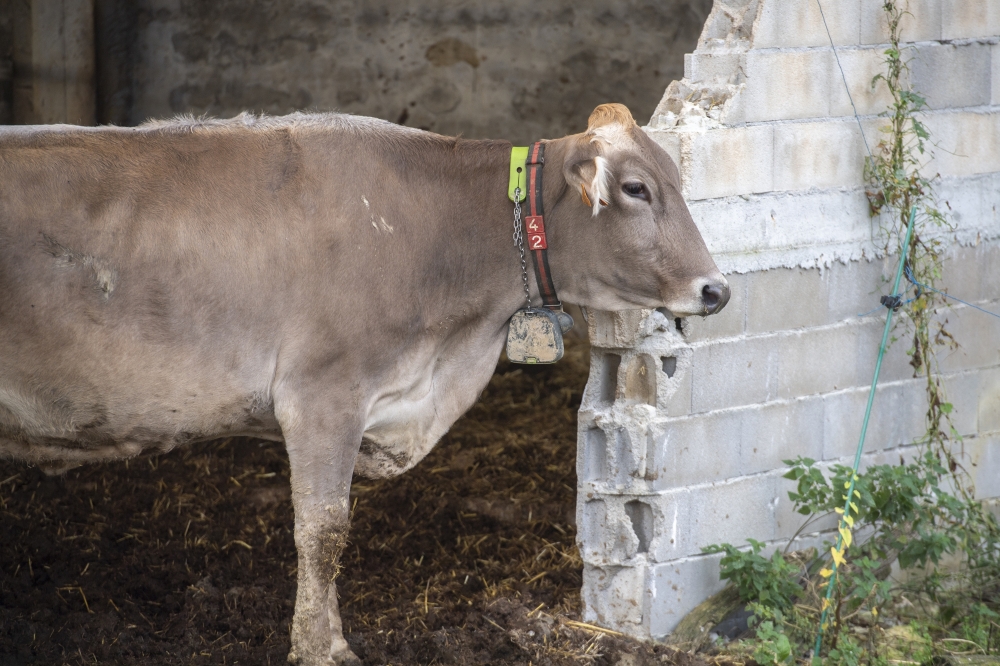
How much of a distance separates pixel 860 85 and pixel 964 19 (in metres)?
0.75

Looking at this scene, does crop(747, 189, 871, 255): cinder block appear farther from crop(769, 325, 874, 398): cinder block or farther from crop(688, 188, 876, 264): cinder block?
crop(769, 325, 874, 398): cinder block

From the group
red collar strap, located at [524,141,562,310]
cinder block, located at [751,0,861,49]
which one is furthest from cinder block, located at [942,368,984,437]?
red collar strap, located at [524,141,562,310]

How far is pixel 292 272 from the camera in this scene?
140 inches

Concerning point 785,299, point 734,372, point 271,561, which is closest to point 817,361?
point 785,299

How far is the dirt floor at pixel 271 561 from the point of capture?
409 centimetres

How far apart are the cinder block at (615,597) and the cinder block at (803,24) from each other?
7.00 ft

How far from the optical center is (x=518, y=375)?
7.55 meters

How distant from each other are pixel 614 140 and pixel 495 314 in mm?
747

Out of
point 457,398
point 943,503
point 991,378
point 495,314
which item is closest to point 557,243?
point 495,314

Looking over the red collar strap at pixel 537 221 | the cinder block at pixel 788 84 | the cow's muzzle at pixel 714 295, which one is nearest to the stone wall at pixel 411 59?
the cinder block at pixel 788 84

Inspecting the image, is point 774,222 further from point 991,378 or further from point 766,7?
point 991,378

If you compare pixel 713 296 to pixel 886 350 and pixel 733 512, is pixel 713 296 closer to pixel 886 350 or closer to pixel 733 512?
pixel 733 512

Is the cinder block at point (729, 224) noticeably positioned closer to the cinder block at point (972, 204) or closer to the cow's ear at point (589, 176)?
the cow's ear at point (589, 176)

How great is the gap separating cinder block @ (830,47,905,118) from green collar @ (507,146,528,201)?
1506 millimetres
